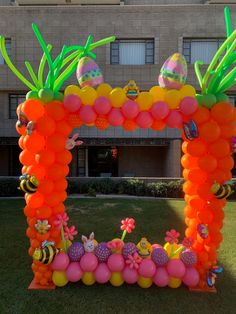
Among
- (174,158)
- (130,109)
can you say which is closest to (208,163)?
(130,109)

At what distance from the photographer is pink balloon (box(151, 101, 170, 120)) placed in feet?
16.6

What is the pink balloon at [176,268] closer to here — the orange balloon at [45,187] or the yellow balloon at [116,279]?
the yellow balloon at [116,279]

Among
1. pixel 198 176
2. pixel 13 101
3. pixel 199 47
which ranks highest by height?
pixel 199 47

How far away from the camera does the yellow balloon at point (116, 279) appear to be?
17.6ft

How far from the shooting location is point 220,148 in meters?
5.02

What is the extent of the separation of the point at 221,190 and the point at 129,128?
6.05ft

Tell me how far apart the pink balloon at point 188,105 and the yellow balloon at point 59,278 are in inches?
136

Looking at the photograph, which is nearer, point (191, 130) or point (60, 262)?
point (191, 130)

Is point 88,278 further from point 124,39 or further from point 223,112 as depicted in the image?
point 124,39

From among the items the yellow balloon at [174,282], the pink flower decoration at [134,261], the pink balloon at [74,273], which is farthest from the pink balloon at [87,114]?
the yellow balloon at [174,282]

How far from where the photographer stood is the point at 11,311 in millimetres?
4637

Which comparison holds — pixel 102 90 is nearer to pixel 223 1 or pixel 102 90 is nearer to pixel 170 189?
pixel 170 189

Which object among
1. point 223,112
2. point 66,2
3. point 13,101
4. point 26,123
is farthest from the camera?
point 66,2

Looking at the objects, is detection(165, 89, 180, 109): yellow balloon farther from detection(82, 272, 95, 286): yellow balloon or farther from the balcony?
the balcony
